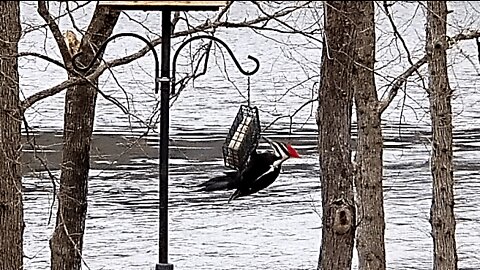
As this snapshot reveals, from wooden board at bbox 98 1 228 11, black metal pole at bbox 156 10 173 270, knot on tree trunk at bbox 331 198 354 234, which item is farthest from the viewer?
knot on tree trunk at bbox 331 198 354 234

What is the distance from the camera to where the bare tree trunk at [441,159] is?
655 centimetres

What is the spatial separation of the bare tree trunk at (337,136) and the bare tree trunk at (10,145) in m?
1.60

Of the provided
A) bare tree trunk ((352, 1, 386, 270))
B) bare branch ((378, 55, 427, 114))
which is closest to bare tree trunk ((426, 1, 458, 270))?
bare branch ((378, 55, 427, 114))

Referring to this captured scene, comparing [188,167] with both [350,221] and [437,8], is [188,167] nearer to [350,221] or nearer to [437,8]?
[437,8]

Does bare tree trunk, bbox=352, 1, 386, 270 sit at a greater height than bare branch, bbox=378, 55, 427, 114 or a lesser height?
lesser

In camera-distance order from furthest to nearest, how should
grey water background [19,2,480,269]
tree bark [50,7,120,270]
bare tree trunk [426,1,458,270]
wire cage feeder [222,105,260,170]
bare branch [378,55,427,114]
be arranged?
grey water background [19,2,480,269]
tree bark [50,7,120,270]
bare tree trunk [426,1,458,270]
bare branch [378,55,427,114]
wire cage feeder [222,105,260,170]

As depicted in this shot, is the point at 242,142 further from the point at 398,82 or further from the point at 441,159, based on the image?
the point at 441,159

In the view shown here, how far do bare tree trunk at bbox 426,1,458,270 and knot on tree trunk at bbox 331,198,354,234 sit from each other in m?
2.01

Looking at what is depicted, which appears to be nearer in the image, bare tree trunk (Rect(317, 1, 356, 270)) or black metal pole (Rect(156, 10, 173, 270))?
black metal pole (Rect(156, 10, 173, 270))

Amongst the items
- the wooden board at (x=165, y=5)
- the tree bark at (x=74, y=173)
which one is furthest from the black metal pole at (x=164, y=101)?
the tree bark at (x=74, y=173)

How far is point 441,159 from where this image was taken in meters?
6.73

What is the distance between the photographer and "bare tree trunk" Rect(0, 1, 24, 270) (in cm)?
538

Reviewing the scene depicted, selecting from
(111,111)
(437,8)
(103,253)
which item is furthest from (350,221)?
(111,111)

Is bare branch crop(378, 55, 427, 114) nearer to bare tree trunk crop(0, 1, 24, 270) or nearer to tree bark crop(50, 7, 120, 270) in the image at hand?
tree bark crop(50, 7, 120, 270)
